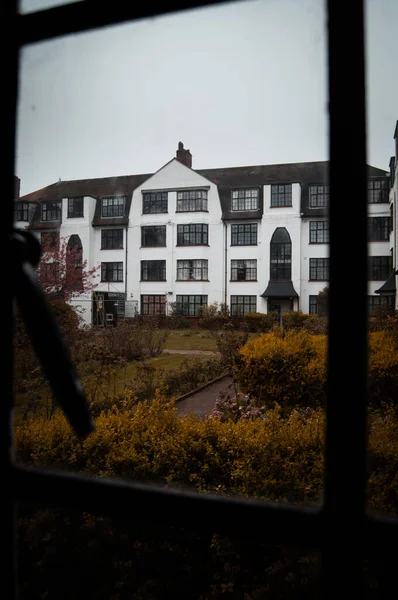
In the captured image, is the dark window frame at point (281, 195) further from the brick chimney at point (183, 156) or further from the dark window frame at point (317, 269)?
the brick chimney at point (183, 156)

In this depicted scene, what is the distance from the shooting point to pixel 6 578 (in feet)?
1.81

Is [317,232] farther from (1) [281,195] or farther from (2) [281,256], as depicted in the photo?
(1) [281,195]

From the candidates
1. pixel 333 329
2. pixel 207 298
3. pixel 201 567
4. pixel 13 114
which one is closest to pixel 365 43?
pixel 333 329

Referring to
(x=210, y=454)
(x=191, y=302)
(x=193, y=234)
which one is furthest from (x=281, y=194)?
(x=210, y=454)

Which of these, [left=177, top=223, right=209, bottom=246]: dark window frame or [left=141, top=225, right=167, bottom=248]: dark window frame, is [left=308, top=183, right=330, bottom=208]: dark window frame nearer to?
[left=177, top=223, right=209, bottom=246]: dark window frame

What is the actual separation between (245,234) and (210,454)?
765 inches

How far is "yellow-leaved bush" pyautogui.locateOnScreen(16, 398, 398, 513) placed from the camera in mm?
2232

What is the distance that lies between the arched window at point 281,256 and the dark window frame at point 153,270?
16.7 feet

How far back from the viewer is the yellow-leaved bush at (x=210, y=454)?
2.23 metres

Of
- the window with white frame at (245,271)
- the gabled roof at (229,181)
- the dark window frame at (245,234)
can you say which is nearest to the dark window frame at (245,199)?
the gabled roof at (229,181)

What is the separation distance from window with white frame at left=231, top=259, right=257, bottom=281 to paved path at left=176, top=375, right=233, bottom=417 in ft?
50.4

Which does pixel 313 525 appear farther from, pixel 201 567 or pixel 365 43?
pixel 201 567

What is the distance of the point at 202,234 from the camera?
22.1 m

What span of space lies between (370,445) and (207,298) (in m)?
19.1
